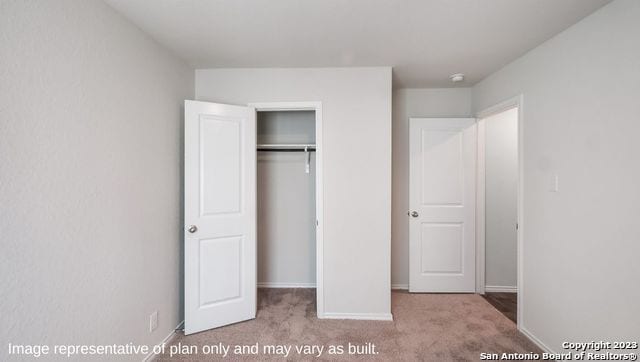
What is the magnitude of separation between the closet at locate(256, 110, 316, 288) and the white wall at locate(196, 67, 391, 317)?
2.28 feet

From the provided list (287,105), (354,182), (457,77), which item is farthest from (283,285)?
(457,77)

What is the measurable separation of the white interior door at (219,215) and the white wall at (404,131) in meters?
1.72

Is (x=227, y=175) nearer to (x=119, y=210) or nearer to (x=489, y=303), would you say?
(x=119, y=210)

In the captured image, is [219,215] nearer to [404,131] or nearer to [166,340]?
[166,340]

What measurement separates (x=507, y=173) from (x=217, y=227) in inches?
128

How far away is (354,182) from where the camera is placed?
95.0 inches

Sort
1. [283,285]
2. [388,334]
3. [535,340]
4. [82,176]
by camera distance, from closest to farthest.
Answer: [82,176] < [535,340] < [388,334] < [283,285]

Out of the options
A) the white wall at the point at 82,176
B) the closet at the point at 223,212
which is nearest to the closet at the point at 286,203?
the closet at the point at 223,212

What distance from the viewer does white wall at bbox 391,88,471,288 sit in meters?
3.08

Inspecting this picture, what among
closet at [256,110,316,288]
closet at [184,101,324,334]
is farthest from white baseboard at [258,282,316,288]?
closet at [184,101,324,334]

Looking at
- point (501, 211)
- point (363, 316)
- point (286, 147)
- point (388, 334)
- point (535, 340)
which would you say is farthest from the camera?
point (501, 211)

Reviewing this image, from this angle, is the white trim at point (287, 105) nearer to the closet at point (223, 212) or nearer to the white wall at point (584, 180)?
the closet at point (223, 212)

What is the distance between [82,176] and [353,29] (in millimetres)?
1884

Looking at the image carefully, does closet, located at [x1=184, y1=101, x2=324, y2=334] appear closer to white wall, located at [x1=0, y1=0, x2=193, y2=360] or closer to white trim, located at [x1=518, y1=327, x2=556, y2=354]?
white wall, located at [x1=0, y1=0, x2=193, y2=360]
